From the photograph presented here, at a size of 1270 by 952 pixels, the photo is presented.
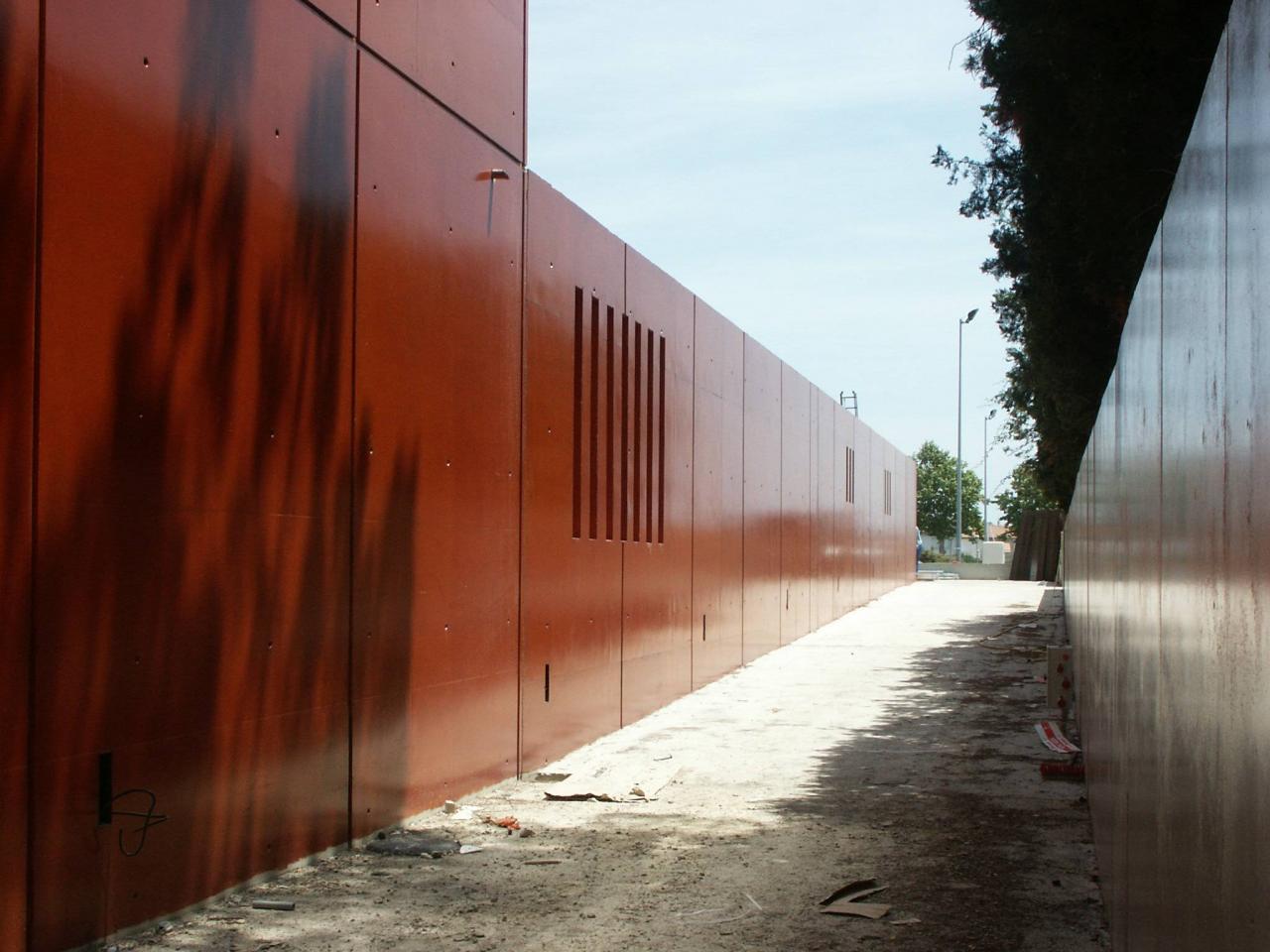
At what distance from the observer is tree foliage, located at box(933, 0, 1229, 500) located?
12.6 metres

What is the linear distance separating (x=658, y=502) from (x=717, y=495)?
296 centimetres

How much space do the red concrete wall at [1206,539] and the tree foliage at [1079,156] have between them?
9.37 meters

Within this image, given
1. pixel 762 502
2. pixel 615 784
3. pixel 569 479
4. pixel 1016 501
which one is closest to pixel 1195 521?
pixel 615 784

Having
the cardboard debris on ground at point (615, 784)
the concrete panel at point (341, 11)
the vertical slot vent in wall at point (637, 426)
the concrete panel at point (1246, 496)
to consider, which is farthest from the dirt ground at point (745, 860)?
the concrete panel at point (341, 11)

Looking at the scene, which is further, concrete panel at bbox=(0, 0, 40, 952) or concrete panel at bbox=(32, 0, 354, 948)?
concrete panel at bbox=(32, 0, 354, 948)

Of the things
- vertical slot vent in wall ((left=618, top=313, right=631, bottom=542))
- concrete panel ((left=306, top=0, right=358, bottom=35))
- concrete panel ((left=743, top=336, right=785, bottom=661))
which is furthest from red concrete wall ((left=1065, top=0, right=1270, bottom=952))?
concrete panel ((left=743, top=336, right=785, bottom=661))

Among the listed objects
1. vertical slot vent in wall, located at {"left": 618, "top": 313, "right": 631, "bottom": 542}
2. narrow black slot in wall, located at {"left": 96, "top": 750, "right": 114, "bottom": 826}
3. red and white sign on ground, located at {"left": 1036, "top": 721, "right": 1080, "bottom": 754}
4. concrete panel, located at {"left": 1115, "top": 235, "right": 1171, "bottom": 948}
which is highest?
vertical slot vent in wall, located at {"left": 618, "top": 313, "right": 631, "bottom": 542}

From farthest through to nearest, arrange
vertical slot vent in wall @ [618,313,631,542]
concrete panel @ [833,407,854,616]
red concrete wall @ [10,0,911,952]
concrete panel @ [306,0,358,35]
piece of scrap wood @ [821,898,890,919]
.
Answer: concrete panel @ [833,407,854,616]
vertical slot vent in wall @ [618,313,631,542]
concrete panel @ [306,0,358,35]
piece of scrap wood @ [821,898,890,919]
red concrete wall @ [10,0,911,952]

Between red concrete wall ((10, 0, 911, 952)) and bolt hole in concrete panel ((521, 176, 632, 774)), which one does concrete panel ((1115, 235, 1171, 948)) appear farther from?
bolt hole in concrete panel ((521, 176, 632, 774))

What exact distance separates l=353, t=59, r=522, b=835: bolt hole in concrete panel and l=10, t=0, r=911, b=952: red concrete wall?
3cm

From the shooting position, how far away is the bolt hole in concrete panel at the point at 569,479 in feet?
35.3

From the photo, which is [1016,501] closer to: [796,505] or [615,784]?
[796,505]

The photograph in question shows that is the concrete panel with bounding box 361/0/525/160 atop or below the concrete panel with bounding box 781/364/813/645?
atop

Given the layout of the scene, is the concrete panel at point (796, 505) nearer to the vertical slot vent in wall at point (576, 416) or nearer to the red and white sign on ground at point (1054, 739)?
the red and white sign on ground at point (1054, 739)
